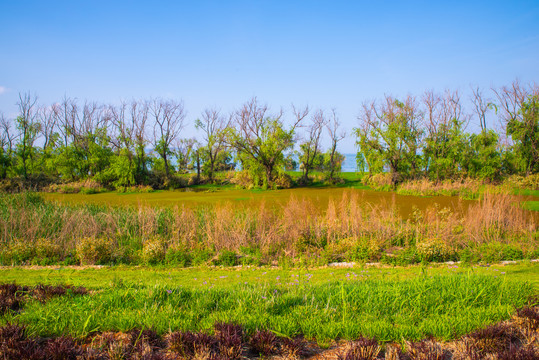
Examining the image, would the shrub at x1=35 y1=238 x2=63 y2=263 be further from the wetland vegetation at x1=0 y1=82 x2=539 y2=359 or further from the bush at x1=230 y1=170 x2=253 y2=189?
the bush at x1=230 y1=170 x2=253 y2=189

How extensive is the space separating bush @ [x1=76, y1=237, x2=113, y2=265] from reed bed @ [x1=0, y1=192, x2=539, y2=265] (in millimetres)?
24

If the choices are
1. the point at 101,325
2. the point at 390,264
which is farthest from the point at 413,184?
the point at 101,325

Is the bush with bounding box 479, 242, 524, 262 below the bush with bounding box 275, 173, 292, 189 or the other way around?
below

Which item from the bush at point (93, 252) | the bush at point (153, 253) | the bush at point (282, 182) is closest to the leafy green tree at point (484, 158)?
the bush at point (282, 182)

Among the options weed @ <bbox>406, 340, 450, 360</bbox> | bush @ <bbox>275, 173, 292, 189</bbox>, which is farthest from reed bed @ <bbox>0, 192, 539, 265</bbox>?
bush @ <bbox>275, 173, 292, 189</bbox>

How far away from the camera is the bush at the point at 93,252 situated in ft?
30.3

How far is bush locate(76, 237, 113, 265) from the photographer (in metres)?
9.25

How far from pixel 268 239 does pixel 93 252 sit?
4475 millimetres

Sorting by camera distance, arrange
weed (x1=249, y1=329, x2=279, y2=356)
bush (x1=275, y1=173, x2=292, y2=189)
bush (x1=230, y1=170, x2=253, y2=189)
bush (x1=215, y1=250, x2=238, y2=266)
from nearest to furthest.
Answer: weed (x1=249, y1=329, x2=279, y2=356) → bush (x1=215, y1=250, x2=238, y2=266) → bush (x1=275, y1=173, x2=292, y2=189) → bush (x1=230, y1=170, x2=253, y2=189)

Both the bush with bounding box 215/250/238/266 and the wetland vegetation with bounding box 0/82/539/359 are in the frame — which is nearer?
the wetland vegetation with bounding box 0/82/539/359

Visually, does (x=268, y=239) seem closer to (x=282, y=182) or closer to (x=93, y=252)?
(x=93, y=252)

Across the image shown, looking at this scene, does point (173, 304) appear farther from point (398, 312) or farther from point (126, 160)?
point (126, 160)

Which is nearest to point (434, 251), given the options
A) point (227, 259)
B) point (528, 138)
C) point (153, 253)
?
point (227, 259)

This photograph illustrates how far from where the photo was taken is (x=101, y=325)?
4.04m
